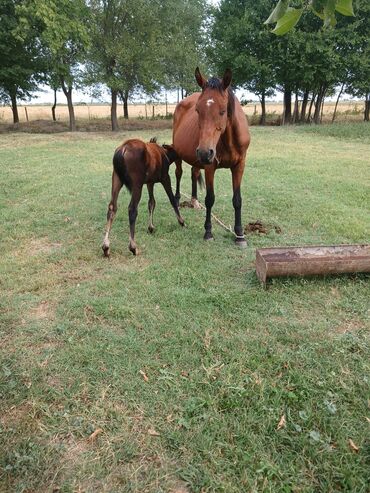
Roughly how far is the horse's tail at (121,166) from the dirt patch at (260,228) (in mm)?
1902

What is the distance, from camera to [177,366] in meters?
2.69

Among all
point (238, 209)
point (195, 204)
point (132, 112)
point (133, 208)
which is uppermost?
point (132, 112)

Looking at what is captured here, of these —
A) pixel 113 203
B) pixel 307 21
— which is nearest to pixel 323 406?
pixel 113 203

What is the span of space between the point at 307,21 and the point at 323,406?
2570cm

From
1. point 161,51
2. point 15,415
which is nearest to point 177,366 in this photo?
point 15,415

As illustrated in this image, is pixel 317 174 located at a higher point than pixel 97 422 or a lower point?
higher

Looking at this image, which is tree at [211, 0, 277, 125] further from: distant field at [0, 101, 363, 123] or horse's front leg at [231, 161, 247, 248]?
horse's front leg at [231, 161, 247, 248]

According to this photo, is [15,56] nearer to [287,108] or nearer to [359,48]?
[287,108]

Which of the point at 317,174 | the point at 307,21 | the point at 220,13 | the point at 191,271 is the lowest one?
the point at 191,271

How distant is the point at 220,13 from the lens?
2594 cm

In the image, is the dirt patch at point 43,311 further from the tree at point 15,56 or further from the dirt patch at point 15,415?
the tree at point 15,56

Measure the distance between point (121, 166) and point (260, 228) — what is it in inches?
86.9

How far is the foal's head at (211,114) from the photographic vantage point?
3.93m

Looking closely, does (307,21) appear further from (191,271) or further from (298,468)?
(298,468)
